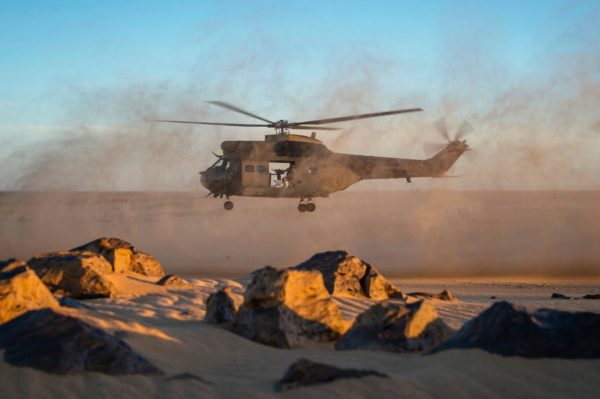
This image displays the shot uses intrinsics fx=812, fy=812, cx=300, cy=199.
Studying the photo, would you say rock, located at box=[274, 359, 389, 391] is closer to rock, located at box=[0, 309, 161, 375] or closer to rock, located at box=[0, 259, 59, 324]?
rock, located at box=[0, 309, 161, 375]

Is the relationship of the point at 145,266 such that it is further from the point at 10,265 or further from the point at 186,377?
the point at 186,377

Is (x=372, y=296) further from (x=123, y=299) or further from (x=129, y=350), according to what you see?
(x=129, y=350)

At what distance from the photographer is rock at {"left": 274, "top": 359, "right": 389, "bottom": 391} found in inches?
290

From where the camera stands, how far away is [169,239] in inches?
1823

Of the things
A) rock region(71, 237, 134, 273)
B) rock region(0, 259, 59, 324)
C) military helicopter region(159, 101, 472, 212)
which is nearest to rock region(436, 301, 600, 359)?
rock region(0, 259, 59, 324)

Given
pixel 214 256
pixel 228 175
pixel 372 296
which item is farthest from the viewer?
pixel 214 256

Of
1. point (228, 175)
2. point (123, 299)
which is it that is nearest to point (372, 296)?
point (123, 299)

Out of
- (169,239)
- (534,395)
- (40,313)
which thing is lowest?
(534,395)

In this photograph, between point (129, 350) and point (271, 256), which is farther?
point (271, 256)

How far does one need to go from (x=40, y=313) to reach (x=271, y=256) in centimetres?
2702

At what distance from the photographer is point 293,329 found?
944 cm

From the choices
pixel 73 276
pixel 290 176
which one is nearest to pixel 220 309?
pixel 73 276

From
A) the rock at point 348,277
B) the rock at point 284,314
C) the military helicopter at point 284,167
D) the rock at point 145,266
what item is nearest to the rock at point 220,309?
the rock at point 284,314

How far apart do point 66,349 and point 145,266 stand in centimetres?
794
